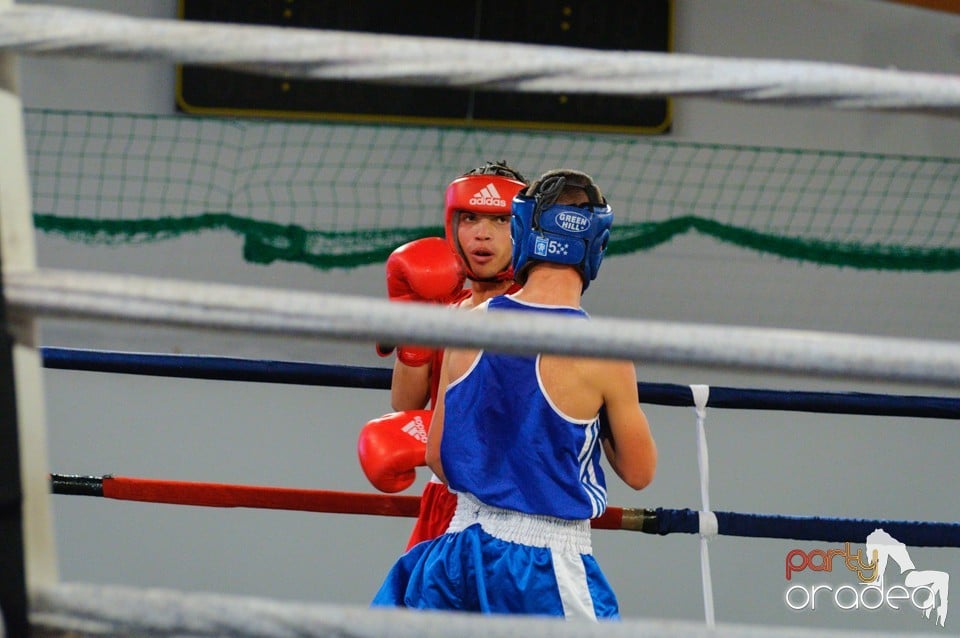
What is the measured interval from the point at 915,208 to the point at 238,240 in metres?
2.76

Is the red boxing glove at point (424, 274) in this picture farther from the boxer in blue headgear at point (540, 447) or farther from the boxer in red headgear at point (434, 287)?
the boxer in blue headgear at point (540, 447)

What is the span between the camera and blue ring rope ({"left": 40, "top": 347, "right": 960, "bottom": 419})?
1.75 meters

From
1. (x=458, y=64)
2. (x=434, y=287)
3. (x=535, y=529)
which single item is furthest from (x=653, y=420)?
(x=458, y=64)

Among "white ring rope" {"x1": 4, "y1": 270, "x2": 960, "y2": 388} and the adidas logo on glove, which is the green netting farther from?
"white ring rope" {"x1": 4, "y1": 270, "x2": 960, "y2": 388}

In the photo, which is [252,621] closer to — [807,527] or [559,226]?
[559,226]

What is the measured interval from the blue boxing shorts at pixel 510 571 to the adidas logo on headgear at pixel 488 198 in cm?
50

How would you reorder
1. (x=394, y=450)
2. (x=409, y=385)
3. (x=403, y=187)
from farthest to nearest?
(x=403, y=187)
(x=409, y=385)
(x=394, y=450)

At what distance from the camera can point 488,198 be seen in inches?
64.4

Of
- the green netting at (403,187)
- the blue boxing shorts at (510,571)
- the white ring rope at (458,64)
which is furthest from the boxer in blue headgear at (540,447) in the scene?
the green netting at (403,187)

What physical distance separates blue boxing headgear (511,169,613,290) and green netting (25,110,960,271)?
2490 millimetres

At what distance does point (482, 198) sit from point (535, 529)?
57 centimetres

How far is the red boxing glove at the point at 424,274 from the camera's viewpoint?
1.75 meters

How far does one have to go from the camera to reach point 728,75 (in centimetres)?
50

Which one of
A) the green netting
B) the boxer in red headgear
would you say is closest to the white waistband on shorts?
the boxer in red headgear
